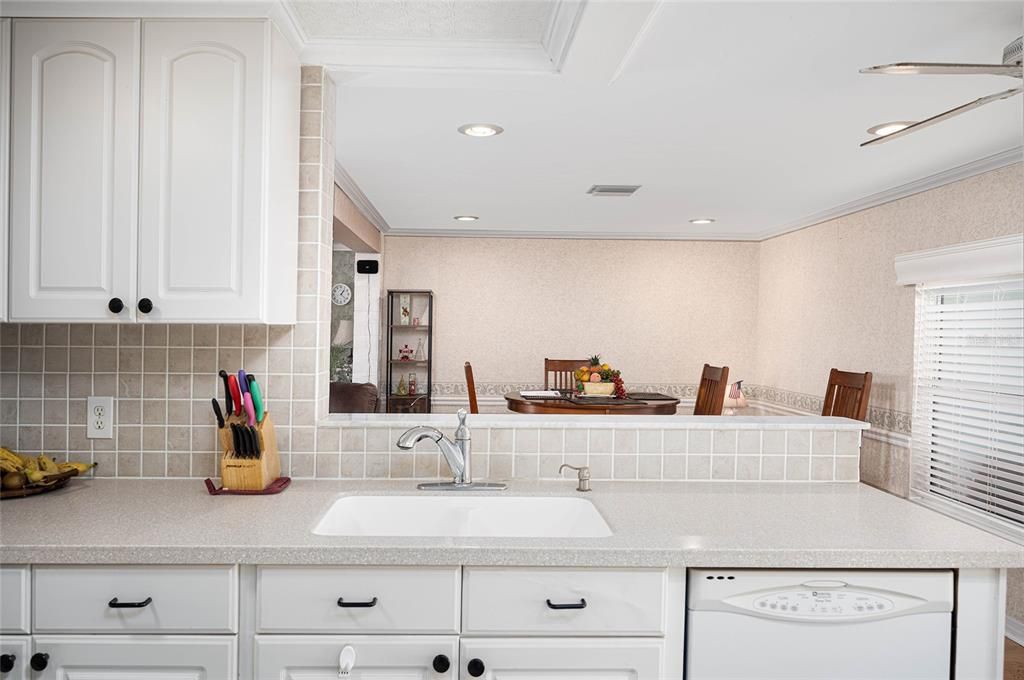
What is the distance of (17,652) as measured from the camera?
4.72 ft

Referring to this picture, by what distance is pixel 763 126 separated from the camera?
303cm

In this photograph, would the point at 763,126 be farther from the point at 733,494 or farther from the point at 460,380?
the point at 460,380

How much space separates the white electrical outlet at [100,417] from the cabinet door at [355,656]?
92cm

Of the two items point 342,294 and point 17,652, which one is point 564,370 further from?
point 17,652

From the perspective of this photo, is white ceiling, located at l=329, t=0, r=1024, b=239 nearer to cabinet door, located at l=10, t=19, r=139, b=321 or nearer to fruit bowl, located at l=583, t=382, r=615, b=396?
cabinet door, located at l=10, t=19, r=139, b=321

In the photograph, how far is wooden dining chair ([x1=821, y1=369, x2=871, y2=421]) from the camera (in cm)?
412

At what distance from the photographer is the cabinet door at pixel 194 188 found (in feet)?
5.85

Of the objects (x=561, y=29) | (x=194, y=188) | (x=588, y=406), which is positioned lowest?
(x=588, y=406)

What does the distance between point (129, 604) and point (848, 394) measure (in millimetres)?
4037

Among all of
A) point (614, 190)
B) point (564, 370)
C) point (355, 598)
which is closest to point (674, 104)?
point (614, 190)

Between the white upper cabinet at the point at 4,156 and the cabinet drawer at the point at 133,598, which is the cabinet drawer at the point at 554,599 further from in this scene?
the white upper cabinet at the point at 4,156

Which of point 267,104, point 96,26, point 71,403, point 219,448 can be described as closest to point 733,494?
point 219,448

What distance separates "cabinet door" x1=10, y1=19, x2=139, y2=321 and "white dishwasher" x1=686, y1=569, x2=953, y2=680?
1.55 meters

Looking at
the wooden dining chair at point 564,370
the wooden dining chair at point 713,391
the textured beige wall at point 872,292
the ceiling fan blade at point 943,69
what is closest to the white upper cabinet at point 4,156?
the ceiling fan blade at point 943,69
